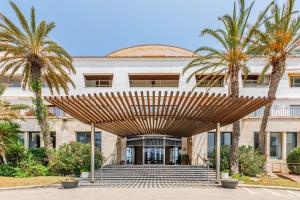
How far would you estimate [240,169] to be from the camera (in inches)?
813

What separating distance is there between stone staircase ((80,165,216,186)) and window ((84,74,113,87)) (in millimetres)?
13740

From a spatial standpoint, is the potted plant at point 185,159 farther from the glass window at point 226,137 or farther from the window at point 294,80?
the window at point 294,80

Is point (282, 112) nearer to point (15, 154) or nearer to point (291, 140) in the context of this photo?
point (291, 140)

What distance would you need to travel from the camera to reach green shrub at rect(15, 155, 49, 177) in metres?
21.2

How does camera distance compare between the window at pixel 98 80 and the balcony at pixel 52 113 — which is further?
the window at pixel 98 80

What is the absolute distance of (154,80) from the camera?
3347 centimetres

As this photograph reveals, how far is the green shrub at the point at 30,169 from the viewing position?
2122 cm

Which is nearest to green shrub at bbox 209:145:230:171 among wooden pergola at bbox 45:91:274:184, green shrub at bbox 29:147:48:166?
wooden pergola at bbox 45:91:274:184

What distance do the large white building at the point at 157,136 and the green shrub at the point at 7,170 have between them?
556 cm

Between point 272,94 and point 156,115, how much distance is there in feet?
35.3

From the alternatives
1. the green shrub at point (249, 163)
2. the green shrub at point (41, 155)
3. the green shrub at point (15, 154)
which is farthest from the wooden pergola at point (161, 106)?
the green shrub at point (15, 154)

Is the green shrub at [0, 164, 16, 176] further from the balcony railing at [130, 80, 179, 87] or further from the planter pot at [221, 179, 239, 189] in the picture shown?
the balcony railing at [130, 80, 179, 87]

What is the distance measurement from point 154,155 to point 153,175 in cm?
947

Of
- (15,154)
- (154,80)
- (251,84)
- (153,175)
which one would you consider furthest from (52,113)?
(251,84)
